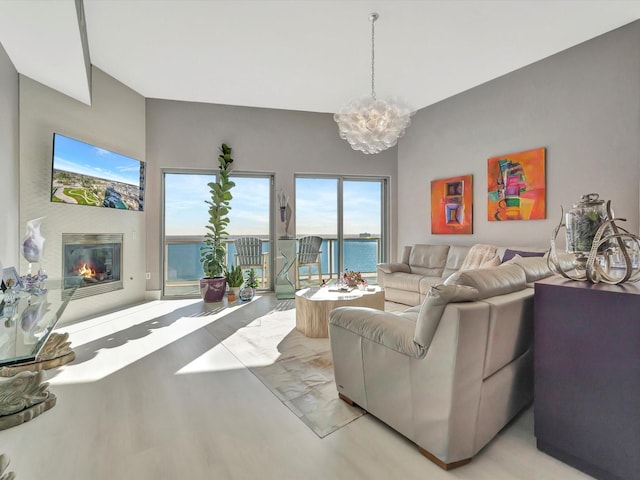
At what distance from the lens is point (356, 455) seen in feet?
5.29

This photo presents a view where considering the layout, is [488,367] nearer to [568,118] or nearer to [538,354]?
[538,354]

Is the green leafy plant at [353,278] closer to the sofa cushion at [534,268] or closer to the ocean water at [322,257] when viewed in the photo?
the sofa cushion at [534,268]

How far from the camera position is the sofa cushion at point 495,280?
5.08 ft

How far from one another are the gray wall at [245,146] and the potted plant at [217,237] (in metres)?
0.27

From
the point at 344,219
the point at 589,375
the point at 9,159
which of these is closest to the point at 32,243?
the point at 9,159

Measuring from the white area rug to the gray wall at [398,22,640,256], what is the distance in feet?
10.5

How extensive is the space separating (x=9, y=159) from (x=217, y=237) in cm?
258

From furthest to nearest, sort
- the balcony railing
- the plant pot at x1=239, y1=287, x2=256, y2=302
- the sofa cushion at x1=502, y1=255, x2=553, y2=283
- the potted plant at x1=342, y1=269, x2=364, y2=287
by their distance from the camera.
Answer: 1. the balcony railing
2. the plant pot at x1=239, y1=287, x2=256, y2=302
3. the potted plant at x1=342, y1=269, x2=364, y2=287
4. the sofa cushion at x1=502, y1=255, x2=553, y2=283

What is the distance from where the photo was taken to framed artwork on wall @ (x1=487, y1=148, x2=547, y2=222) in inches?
162

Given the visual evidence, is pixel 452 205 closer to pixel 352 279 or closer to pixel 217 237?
pixel 352 279

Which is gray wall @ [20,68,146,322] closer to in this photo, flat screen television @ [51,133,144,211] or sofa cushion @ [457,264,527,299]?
flat screen television @ [51,133,144,211]

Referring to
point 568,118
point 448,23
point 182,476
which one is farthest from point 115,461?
point 568,118

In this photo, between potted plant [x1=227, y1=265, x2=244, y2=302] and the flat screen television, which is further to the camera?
potted plant [x1=227, y1=265, x2=244, y2=302]

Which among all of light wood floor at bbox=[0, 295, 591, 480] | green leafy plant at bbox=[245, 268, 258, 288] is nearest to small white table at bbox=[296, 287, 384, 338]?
light wood floor at bbox=[0, 295, 591, 480]
